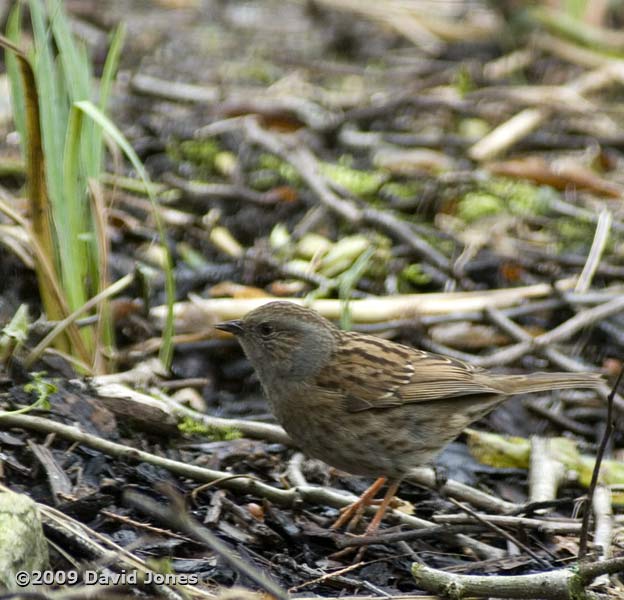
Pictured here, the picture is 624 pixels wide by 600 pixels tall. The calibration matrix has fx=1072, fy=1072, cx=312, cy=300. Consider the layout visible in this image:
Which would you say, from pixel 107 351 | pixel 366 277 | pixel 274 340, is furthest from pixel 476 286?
pixel 107 351

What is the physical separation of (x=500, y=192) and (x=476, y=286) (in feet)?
3.82

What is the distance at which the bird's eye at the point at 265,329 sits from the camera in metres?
4.94

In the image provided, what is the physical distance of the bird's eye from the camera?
494cm

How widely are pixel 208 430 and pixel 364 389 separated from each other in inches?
27.8

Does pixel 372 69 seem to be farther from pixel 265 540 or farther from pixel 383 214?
pixel 265 540

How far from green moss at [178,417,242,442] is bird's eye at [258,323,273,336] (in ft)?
1.64

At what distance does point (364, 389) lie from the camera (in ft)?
15.5

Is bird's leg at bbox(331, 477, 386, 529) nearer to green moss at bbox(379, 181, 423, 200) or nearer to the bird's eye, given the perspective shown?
the bird's eye

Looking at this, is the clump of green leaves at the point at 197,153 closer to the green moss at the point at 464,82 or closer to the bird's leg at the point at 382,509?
the green moss at the point at 464,82

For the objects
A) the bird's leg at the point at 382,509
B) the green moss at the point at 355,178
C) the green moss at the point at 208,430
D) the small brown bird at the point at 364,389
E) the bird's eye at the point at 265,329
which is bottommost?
the bird's leg at the point at 382,509

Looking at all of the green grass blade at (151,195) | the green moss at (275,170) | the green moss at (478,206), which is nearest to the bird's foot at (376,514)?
the green grass blade at (151,195)

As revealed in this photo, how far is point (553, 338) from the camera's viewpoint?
564 centimetres

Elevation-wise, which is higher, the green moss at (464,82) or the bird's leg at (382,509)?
the green moss at (464,82)

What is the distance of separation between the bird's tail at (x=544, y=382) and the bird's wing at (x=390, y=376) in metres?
0.06
